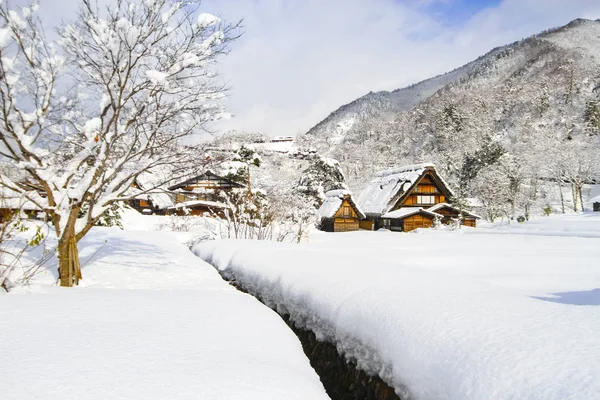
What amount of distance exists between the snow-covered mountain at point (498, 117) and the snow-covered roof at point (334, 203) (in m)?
19.6

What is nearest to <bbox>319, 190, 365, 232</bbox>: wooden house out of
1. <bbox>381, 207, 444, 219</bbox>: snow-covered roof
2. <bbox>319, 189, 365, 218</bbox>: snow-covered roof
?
<bbox>319, 189, 365, 218</bbox>: snow-covered roof

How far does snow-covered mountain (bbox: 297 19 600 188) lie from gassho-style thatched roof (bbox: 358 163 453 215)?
12392 millimetres

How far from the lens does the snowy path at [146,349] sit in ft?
6.13

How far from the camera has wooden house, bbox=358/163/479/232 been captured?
3394 cm

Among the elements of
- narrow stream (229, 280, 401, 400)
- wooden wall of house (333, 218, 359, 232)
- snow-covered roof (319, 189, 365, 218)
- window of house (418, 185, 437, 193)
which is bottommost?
narrow stream (229, 280, 401, 400)

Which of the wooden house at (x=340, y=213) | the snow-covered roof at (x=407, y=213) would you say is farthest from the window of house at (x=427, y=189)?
the wooden house at (x=340, y=213)

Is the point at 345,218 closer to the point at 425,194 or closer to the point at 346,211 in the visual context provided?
the point at 346,211

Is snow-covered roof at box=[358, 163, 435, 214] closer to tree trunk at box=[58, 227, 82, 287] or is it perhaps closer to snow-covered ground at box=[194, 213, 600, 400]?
snow-covered ground at box=[194, 213, 600, 400]

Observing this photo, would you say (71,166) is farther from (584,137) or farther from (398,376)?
(584,137)

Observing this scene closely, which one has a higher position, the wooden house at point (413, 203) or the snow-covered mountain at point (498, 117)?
the snow-covered mountain at point (498, 117)

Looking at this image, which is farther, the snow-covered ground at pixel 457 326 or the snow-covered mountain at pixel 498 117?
the snow-covered mountain at pixel 498 117

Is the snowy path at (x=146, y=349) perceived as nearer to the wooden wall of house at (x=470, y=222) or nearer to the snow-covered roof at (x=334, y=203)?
the snow-covered roof at (x=334, y=203)

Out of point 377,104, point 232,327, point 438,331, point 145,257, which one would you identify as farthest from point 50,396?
point 377,104

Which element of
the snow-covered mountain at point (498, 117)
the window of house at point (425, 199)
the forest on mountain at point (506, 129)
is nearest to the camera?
the window of house at point (425, 199)
